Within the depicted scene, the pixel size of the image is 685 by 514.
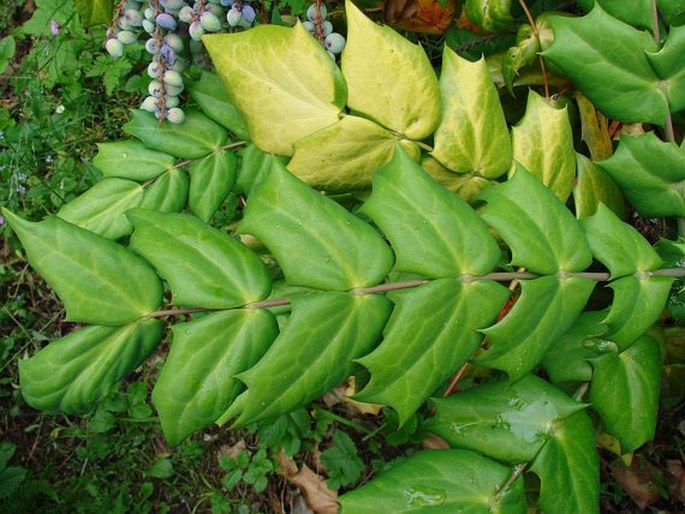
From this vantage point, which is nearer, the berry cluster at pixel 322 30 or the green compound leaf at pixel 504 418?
the green compound leaf at pixel 504 418

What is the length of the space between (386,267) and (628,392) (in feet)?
1.73

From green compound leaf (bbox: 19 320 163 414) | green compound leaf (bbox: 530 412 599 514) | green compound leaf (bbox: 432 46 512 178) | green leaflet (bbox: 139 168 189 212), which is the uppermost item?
green compound leaf (bbox: 432 46 512 178)

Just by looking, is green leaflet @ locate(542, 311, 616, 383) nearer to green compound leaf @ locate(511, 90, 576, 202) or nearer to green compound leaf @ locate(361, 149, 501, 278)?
green compound leaf @ locate(511, 90, 576, 202)

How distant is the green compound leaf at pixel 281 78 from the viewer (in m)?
1.04

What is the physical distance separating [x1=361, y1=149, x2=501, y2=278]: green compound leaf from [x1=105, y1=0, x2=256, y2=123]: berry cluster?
0.41 metres

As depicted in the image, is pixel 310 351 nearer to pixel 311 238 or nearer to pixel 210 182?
pixel 311 238

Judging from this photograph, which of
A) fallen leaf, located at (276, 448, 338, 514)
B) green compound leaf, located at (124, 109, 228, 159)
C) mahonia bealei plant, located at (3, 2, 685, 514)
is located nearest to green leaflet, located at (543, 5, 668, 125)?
mahonia bealei plant, located at (3, 2, 685, 514)

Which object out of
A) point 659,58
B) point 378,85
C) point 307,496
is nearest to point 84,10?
point 378,85

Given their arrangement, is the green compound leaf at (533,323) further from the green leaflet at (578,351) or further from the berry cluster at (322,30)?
the berry cluster at (322,30)

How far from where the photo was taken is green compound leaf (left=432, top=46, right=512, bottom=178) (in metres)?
1.10

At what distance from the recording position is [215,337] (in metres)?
0.89

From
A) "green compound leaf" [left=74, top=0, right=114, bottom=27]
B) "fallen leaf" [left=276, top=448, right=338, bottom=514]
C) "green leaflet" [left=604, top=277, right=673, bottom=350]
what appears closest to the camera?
"green leaflet" [left=604, top=277, right=673, bottom=350]

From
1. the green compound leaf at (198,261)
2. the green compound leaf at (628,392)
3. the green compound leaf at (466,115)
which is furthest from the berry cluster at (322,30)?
the green compound leaf at (628,392)

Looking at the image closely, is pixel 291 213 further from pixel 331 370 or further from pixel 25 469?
pixel 25 469
